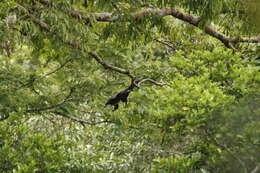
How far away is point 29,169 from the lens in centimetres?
315

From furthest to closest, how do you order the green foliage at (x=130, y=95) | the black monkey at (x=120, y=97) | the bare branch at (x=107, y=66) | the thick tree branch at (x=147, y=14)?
the bare branch at (x=107, y=66) → the black monkey at (x=120, y=97) → the thick tree branch at (x=147, y=14) → the green foliage at (x=130, y=95)

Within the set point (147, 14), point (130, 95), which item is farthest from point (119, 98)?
point (147, 14)

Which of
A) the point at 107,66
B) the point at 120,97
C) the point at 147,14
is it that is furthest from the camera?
the point at 107,66

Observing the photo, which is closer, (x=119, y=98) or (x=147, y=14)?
(x=147, y=14)

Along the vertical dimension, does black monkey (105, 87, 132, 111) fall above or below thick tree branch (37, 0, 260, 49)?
below

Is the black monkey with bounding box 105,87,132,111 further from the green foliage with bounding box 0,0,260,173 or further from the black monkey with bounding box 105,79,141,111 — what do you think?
the green foliage with bounding box 0,0,260,173

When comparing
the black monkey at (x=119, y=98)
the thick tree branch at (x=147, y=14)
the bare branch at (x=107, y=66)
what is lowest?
the black monkey at (x=119, y=98)

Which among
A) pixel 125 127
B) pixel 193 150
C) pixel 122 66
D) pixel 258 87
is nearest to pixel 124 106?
pixel 125 127

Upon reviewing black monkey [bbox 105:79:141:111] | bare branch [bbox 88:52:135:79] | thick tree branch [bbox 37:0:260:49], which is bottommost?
black monkey [bbox 105:79:141:111]

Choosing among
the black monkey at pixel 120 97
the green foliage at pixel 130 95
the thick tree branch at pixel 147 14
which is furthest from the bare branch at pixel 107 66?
the thick tree branch at pixel 147 14

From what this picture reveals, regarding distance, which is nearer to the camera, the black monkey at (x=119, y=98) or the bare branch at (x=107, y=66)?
the black monkey at (x=119, y=98)

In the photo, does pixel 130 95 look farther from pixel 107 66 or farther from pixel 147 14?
pixel 147 14

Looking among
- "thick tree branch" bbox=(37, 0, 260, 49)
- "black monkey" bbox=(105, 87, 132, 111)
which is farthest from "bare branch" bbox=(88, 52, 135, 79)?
"thick tree branch" bbox=(37, 0, 260, 49)

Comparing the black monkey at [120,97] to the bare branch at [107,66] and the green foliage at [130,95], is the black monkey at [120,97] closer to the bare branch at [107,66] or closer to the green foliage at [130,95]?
the green foliage at [130,95]
